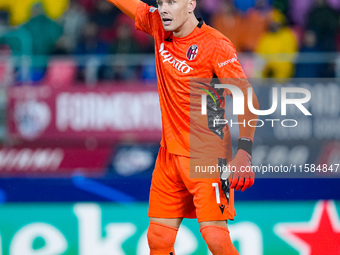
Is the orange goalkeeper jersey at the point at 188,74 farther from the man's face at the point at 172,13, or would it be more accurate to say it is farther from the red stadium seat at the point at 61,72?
the red stadium seat at the point at 61,72

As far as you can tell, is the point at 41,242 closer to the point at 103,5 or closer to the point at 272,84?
the point at 272,84

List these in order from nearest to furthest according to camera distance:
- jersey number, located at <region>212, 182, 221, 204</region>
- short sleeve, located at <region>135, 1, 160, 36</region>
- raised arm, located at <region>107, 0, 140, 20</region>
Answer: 1. jersey number, located at <region>212, 182, 221, 204</region>
2. short sleeve, located at <region>135, 1, 160, 36</region>
3. raised arm, located at <region>107, 0, 140, 20</region>

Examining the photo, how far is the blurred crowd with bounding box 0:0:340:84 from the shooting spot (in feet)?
35.4

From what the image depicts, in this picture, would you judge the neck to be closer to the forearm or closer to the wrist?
the forearm

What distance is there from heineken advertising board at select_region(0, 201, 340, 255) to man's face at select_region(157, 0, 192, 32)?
1638 millimetres

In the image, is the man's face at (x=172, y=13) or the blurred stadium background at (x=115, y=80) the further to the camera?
the blurred stadium background at (x=115, y=80)

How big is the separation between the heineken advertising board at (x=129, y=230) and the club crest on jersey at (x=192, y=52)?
1.50 m

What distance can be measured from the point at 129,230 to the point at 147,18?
65.6 inches

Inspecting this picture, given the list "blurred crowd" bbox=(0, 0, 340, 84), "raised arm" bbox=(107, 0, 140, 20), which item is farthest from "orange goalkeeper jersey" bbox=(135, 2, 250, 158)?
"blurred crowd" bbox=(0, 0, 340, 84)

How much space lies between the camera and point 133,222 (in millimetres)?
5414

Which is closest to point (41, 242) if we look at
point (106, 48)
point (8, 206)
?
point (8, 206)

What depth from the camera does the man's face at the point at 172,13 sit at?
447 centimetres

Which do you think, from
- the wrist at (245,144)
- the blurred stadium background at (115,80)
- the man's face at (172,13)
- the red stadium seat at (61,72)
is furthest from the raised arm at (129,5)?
the red stadium seat at (61,72)

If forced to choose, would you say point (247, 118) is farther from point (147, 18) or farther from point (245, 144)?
point (147, 18)
